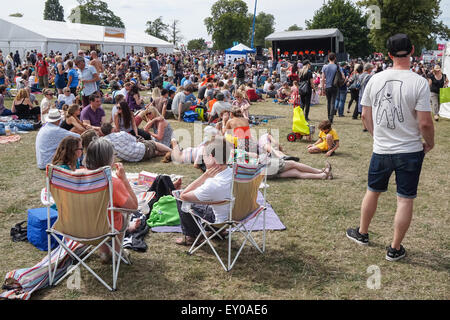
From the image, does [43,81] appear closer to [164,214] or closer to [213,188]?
[164,214]

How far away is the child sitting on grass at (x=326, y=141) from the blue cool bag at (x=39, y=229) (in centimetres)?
556

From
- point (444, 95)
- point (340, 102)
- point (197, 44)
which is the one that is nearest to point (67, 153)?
point (340, 102)

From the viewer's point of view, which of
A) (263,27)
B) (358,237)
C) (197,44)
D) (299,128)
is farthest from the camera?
(263,27)

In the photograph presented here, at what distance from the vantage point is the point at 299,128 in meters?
9.38

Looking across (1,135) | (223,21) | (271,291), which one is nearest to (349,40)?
(223,21)

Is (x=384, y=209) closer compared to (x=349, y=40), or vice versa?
(x=384, y=209)

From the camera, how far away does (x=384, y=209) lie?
5.22 metres

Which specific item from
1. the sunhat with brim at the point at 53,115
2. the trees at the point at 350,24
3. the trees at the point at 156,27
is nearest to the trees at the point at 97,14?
the trees at the point at 156,27

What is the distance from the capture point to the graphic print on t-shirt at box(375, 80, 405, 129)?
11.6 ft

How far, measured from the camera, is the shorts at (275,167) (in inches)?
255

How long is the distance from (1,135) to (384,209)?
351 inches

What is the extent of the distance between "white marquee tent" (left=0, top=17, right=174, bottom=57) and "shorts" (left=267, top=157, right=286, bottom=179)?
26.6m

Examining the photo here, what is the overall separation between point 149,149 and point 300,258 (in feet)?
14.8
